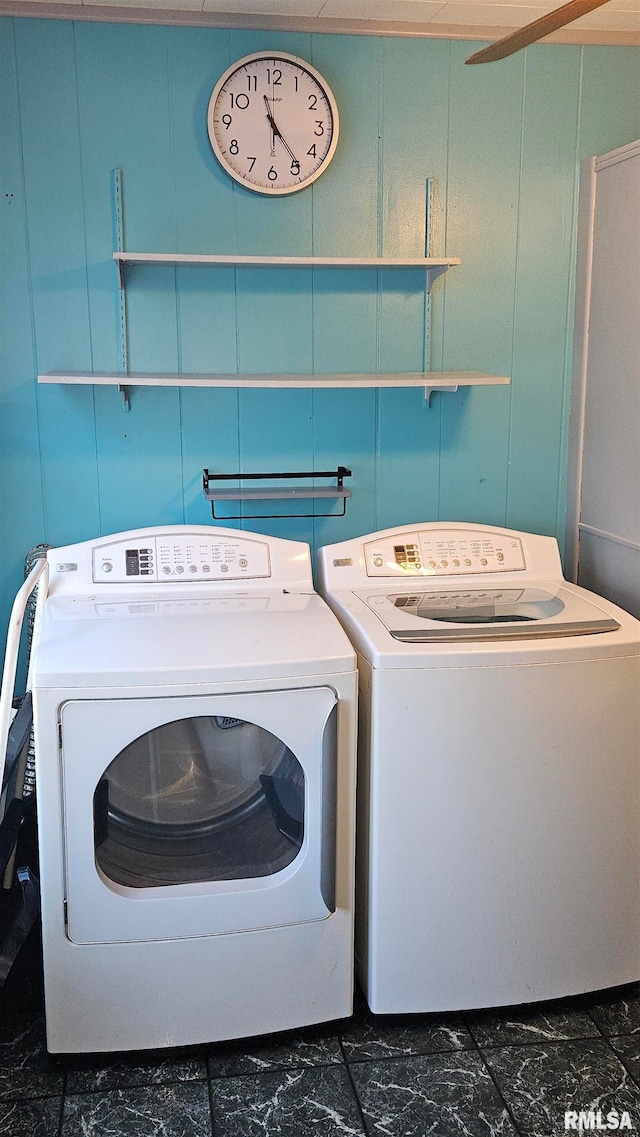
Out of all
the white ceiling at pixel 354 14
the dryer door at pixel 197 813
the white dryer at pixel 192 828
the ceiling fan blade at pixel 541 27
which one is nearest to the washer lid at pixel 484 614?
the white dryer at pixel 192 828

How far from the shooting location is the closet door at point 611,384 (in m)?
2.47

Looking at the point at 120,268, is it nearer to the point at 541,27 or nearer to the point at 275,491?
the point at 275,491

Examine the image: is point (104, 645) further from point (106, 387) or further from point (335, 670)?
point (106, 387)

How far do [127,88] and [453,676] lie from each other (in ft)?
5.48

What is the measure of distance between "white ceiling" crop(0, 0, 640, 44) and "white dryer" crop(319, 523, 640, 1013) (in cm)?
149

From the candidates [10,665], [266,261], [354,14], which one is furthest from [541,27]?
[10,665]

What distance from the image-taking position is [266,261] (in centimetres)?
236

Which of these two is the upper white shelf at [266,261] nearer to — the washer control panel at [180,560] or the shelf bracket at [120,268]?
the shelf bracket at [120,268]

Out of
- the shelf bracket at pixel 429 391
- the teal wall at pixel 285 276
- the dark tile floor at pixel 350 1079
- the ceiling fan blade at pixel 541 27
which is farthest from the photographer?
the shelf bracket at pixel 429 391

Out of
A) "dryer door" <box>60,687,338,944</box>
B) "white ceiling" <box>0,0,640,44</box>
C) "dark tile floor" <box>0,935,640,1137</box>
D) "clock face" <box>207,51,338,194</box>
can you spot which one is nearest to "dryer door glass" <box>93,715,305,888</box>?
"dryer door" <box>60,687,338,944</box>

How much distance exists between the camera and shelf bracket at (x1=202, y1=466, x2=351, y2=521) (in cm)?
256

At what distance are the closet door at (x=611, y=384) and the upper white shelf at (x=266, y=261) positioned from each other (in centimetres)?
45

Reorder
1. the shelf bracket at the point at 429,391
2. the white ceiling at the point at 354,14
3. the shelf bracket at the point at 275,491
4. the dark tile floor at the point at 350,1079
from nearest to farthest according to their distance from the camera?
the dark tile floor at the point at 350,1079 < the white ceiling at the point at 354,14 < the shelf bracket at the point at 275,491 < the shelf bracket at the point at 429,391

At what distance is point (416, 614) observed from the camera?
225 cm
